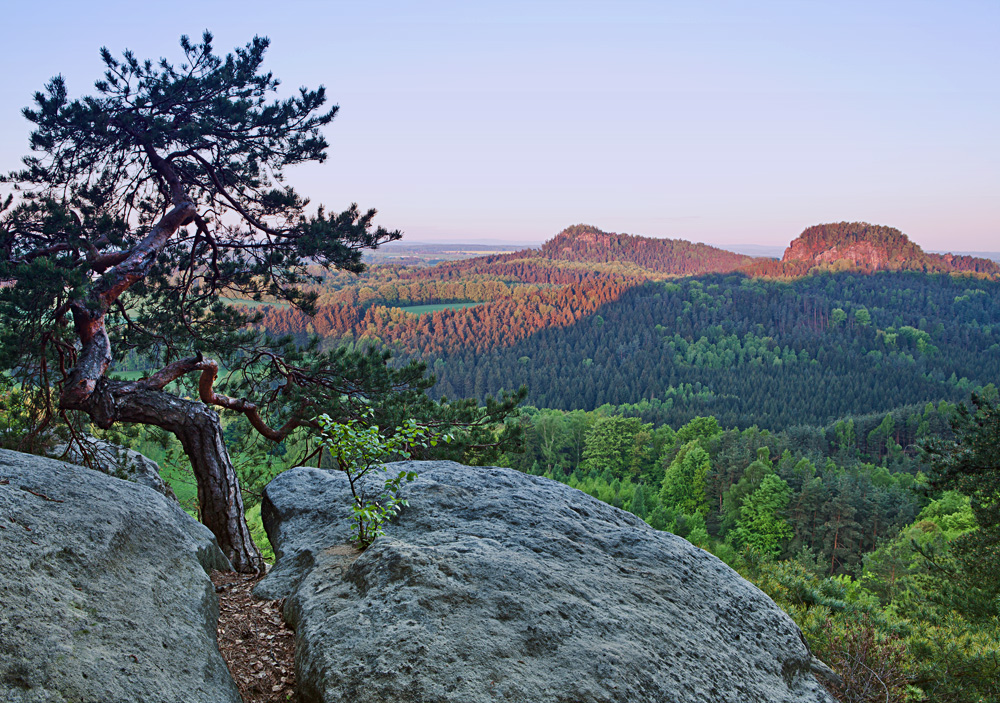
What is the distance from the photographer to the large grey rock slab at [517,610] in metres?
3.98

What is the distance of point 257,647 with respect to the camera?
4.88 m

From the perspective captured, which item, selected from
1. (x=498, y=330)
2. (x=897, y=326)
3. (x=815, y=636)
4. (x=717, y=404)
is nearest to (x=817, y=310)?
(x=897, y=326)

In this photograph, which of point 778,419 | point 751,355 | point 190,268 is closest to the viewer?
point 190,268

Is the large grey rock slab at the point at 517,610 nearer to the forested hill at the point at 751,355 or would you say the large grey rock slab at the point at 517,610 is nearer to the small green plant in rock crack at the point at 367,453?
the small green plant in rock crack at the point at 367,453

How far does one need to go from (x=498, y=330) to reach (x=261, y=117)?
15165cm

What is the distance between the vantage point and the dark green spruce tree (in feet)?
25.5

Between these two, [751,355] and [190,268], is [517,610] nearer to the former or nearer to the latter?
[190,268]

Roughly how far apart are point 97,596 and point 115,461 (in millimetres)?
4263

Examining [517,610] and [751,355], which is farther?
[751,355]

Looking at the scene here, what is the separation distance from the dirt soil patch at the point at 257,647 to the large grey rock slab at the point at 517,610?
0.19 m

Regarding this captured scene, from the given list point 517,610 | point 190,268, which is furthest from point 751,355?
point 517,610

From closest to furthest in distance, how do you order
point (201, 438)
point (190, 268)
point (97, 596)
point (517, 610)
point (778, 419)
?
point (97, 596)
point (517, 610)
point (201, 438)
point (190, 268)
point (778, 419)

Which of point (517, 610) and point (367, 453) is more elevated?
point (367, 453)

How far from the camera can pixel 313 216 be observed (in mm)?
10102
